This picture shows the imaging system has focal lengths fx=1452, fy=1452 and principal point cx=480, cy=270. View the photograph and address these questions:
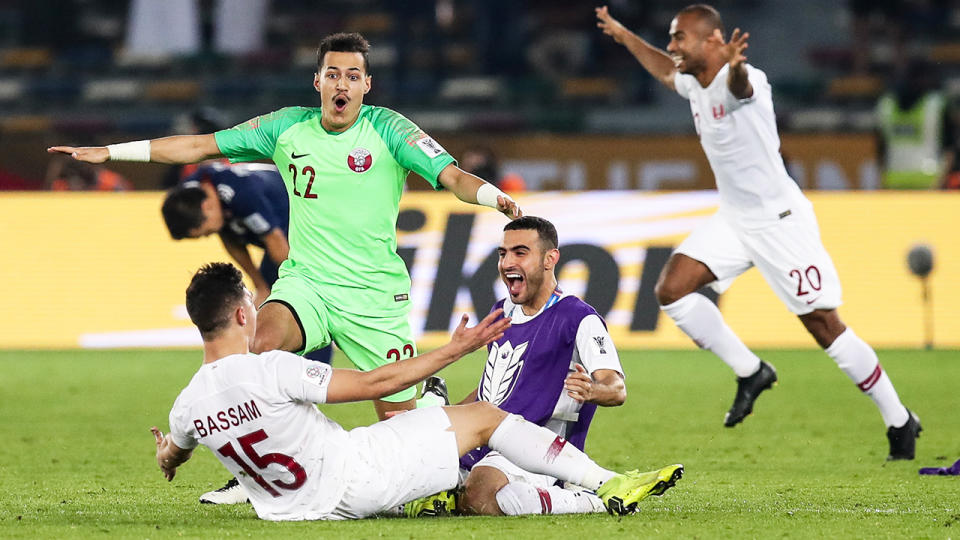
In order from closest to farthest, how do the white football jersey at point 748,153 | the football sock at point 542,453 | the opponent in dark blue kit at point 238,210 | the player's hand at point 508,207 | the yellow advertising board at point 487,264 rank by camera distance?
the football sock at point 542,453 < the player's hand at point 508,207 < the white football jersey at point 748,153 < the opponent in dark blue kit at point 238,210 < the yellow advertising board at point 487,264

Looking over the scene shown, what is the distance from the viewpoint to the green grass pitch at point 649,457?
523cm

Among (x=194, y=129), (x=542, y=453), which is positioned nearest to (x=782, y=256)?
(x=542, y=453)

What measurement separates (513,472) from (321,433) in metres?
0.85

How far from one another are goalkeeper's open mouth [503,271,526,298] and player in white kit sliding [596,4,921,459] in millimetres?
2139

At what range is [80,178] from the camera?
651 inches

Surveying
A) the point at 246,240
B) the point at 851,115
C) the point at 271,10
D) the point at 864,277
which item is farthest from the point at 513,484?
the point at 271,10

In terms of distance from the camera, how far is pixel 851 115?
20.0m

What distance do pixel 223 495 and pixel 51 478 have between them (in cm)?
113

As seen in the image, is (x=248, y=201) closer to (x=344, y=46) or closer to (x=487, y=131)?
(x=344, y=46)

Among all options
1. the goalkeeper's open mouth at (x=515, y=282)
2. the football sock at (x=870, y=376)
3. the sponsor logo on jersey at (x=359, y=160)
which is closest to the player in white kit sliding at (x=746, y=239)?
the football sock at (x=870, y=376)

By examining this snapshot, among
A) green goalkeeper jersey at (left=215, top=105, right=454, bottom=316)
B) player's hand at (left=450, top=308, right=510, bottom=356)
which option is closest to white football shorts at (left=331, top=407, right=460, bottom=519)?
player's hand at (left=450, top=308, right=510, bottom=356)

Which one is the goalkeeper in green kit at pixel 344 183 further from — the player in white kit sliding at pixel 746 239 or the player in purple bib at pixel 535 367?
the player in white kit sliding at pixel 746 239

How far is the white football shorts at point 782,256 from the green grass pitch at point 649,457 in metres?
0.84

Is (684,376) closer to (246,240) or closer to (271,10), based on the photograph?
(246,240)
